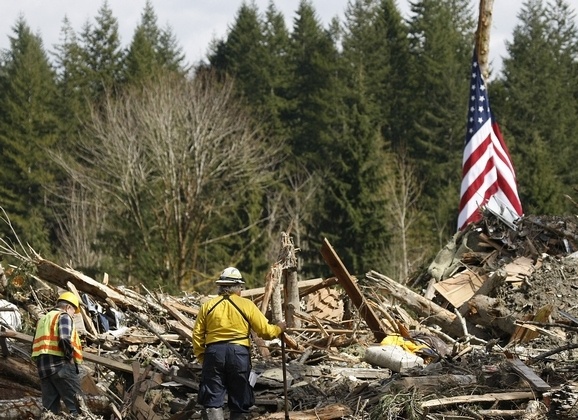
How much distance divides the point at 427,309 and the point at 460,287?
4.07 ft

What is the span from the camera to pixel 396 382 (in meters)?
10.1

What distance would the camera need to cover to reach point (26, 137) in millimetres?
53281

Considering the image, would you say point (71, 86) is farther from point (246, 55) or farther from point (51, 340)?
point (51, 340)

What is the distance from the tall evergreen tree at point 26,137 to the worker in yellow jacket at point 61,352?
3927cm

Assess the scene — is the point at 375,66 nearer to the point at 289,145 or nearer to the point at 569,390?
the point at 289,145

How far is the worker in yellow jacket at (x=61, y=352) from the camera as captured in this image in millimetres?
10781

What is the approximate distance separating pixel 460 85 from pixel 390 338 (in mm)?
44245

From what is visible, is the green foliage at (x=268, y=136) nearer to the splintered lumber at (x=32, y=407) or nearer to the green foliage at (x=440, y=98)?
the green foliage at (x=440, y=98)

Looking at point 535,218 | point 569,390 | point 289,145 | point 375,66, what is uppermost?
point 375,66


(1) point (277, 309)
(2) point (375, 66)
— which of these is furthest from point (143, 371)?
(2) point (375, 66)

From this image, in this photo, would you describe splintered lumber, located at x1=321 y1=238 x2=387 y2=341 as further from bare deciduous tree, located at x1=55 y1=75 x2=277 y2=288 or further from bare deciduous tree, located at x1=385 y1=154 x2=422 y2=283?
bare deciduous tree, located at x1=385 y1=154 x2=422 y2=283

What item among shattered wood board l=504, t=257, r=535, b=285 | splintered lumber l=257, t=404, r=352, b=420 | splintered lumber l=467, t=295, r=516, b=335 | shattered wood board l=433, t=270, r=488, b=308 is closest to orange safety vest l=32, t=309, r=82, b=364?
splintered lumber l=257, t=404, r=352, b=420

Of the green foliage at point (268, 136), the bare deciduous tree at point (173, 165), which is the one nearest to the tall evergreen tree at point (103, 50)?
the green foliage at point (268, 136)

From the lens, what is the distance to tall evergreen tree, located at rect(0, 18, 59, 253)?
5172 cm
